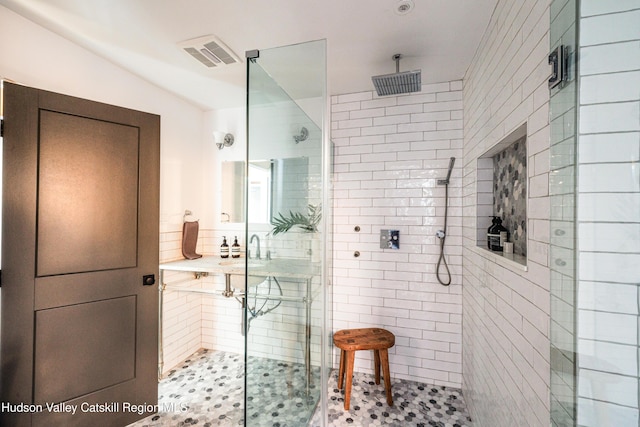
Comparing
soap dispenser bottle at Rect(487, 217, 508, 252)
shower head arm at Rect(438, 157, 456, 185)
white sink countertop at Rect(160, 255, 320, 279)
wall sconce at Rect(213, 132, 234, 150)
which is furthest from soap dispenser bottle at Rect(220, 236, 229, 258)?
soap dispenser bottle at Rect(487, 217, 508, 252)

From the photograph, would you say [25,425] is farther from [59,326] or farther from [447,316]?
[447,316]

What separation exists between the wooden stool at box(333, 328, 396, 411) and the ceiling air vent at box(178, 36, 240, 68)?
2.28 m

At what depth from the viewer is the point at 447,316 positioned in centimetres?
204

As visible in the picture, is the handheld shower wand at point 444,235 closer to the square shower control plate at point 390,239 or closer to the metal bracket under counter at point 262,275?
the square shower control plate at point 390,239

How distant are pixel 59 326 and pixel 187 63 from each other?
196 cm

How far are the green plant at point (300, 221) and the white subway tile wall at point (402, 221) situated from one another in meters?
0.79

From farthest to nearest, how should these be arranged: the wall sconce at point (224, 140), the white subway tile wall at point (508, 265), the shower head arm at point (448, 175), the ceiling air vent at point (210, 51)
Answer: the wall sconce at point (224, 140), the shower head arm at point (448, 175), the ceiling air vent at point (210, 51), the white subway tile wall at point (508, 265)

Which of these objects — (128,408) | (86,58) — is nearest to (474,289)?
(128,408)

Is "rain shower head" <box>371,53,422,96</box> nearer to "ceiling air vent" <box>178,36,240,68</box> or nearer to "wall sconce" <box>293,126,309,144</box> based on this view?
"wall sconce" <box>293,126,309,144</box>

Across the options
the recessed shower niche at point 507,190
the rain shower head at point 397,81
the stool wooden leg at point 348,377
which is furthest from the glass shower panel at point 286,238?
the recessed shower niche at point 507,190

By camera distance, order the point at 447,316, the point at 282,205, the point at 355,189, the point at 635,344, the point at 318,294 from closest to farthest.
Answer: the point at 635,344, the point at 282,205, the point at 318,294, the point at 447,316, the point at 355,189

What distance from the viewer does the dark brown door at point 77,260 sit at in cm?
134

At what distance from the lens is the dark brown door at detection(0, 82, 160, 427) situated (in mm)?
1338

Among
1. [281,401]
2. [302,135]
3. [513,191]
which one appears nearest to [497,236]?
[513,191]
